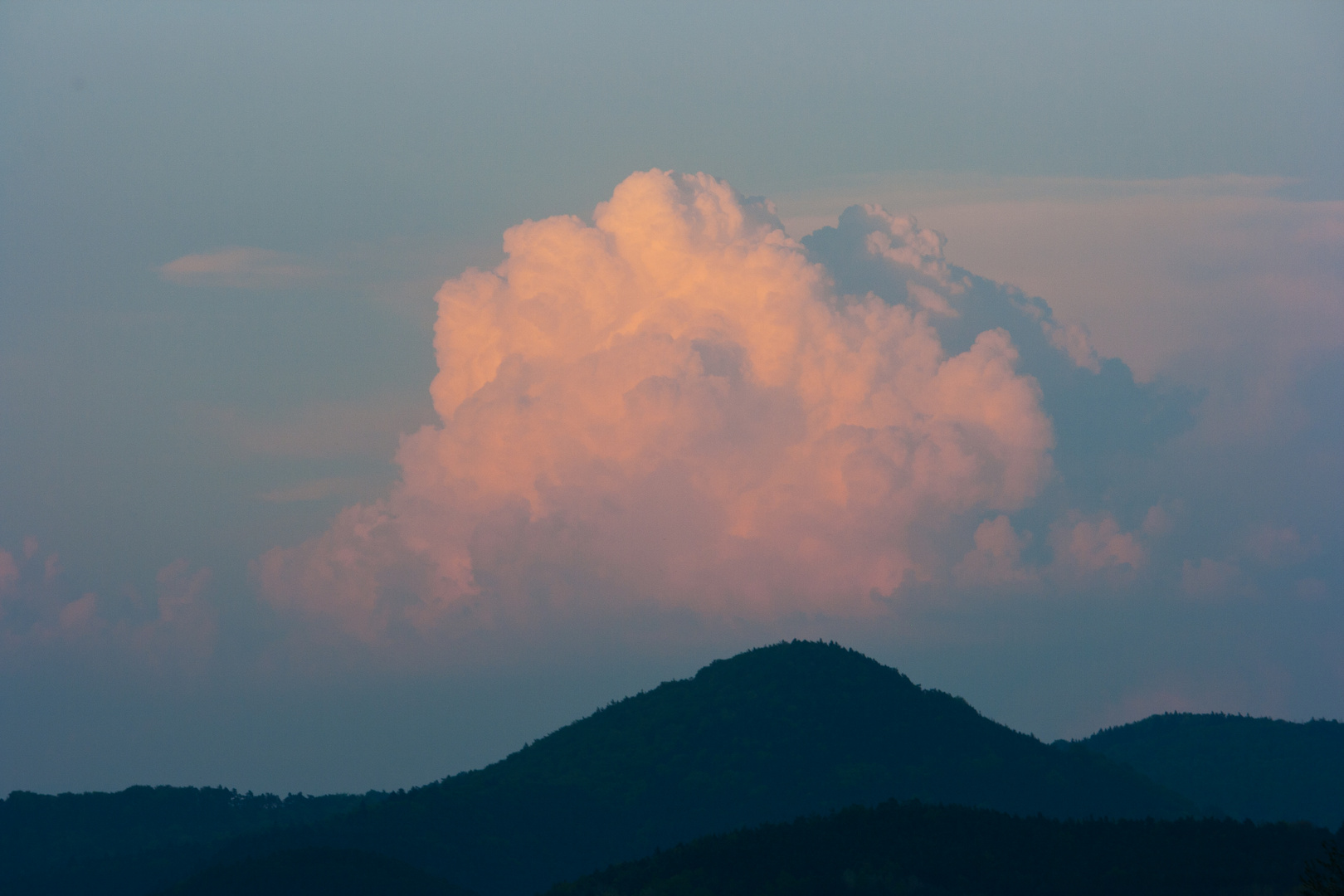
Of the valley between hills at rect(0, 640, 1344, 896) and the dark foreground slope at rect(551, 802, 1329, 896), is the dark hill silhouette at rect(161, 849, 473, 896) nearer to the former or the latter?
the valley between hills at rect(0, 640, 1344, 896)

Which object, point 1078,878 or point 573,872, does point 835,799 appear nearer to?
point 573,872

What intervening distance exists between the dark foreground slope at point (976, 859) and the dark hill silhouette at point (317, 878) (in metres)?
20.5

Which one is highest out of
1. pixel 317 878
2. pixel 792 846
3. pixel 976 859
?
pixel 317 878

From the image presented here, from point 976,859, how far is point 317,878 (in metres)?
65.1

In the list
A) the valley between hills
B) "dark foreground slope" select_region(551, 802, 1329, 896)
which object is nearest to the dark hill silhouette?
the valley between hills

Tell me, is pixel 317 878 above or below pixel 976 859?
above

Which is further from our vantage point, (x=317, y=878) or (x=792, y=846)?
(x=317, y=878)

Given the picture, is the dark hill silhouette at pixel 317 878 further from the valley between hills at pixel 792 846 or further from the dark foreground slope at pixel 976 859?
the dark foreground slope at pixel 976 859

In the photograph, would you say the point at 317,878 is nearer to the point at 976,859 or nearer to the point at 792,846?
the point at 792,846

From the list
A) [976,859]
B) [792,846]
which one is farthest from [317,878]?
[976,859]

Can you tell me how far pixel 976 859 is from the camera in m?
134

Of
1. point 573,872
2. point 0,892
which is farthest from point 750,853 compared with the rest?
point 0,892

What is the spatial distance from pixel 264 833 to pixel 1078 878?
105 meters

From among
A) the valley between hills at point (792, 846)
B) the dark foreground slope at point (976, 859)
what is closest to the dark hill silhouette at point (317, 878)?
the valley between hills at point (792, 846)
